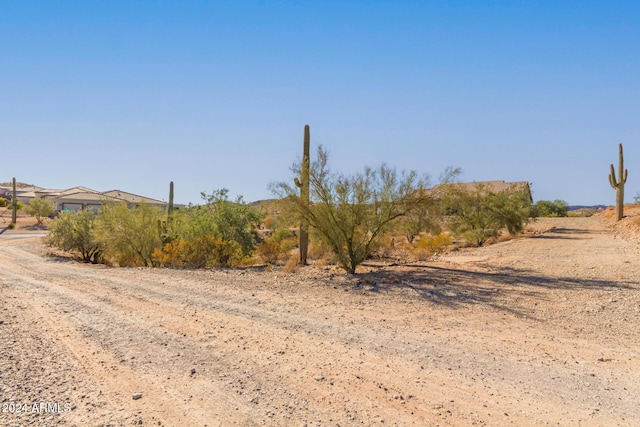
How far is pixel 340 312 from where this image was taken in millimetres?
9914

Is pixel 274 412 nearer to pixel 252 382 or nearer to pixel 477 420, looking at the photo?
pixel 252 382

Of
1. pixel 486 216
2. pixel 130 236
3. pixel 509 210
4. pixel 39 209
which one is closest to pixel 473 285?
pixel 130 236

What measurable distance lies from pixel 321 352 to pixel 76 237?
20.1 m

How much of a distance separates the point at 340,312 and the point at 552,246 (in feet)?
53.6

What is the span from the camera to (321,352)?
7078mm

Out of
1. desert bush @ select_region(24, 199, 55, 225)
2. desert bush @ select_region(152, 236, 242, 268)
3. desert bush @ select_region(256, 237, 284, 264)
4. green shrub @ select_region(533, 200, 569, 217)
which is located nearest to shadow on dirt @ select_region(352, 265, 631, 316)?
desert bush @ select_region(152, 236, 242, 268)

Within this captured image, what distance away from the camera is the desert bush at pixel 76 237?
23.8 meters

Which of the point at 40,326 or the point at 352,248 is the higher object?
the point at 352,248

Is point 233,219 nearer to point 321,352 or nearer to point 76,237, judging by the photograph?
point 76,237

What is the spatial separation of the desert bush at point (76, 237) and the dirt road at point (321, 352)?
1107 cm

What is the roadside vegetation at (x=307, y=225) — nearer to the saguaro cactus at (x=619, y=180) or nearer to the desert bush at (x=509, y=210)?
the desert bush at (x=509, y=210)

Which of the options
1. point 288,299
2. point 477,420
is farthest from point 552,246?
point 477,420

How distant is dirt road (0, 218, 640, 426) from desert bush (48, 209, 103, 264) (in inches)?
436

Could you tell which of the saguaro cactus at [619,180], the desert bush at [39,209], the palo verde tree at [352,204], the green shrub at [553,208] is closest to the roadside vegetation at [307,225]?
the palo verde tree at [352,204]
